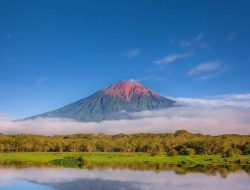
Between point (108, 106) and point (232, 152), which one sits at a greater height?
point (108, 106)

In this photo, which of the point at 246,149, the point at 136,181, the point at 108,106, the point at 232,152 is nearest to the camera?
the point at 136,181

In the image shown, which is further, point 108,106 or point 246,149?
point 108,106

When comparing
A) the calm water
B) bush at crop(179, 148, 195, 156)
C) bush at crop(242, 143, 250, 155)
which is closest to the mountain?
bush at crop(179, 148, 195, 156)

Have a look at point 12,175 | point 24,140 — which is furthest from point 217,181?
point 24,140

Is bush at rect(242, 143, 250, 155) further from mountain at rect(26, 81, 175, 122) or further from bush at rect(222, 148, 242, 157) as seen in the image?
mountain at rect(26, 81, 175, 122)

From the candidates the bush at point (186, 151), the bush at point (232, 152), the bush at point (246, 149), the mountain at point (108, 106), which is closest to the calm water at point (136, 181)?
the bush at point (232, 152)

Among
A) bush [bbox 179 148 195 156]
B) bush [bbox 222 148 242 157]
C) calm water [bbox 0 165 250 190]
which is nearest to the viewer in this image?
calm water [bbox 0 165 250 190]

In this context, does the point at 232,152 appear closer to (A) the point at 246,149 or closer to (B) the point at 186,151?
(A) the point at 246,149

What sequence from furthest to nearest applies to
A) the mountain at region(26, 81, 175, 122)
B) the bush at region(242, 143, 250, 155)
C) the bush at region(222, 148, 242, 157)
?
the mountain at region(26, 81, 175, 122) → the bush at region(242, 143, 250, 155) → the bush at region(222, 148, 242, 157)

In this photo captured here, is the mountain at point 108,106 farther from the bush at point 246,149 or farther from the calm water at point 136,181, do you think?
the calm water at point 136,181

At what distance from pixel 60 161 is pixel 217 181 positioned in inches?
1115

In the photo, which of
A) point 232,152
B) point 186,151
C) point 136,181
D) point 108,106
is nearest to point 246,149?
point 232,152

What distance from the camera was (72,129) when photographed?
176 m

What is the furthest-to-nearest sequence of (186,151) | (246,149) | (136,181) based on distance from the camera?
(186,151) < (246,149) < (136,181)
